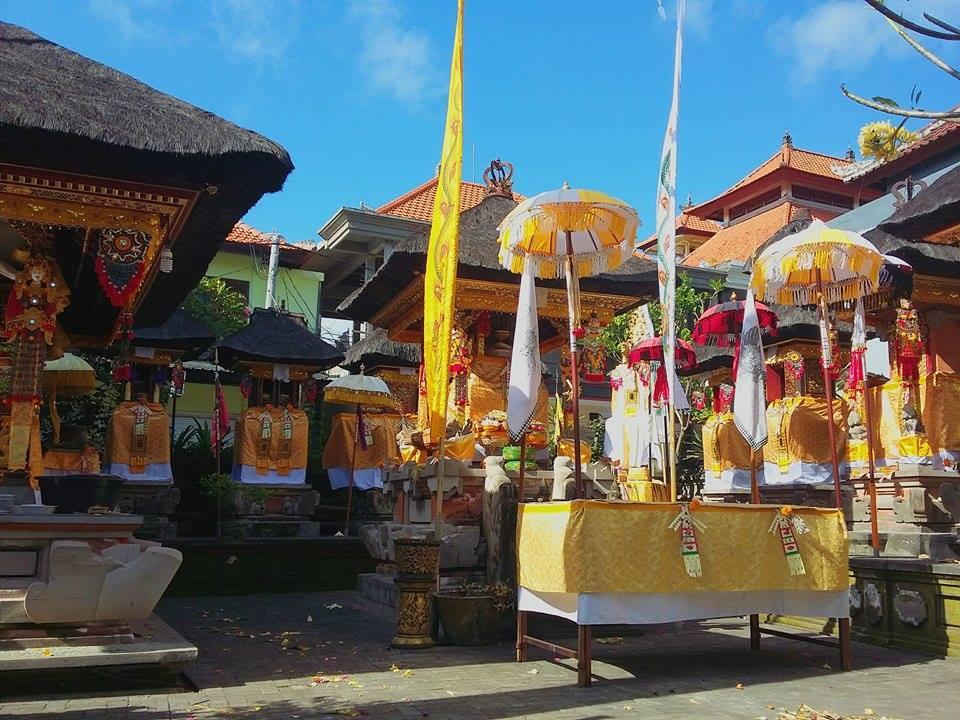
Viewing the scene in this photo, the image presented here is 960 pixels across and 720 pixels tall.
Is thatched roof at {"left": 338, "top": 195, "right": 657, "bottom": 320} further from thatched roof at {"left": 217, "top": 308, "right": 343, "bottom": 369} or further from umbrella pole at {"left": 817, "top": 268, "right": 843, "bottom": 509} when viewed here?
umbrella pole at {"left": 817, "top": 268, "right": 843, "bottom": 509}

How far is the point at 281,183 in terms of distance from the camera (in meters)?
7.64

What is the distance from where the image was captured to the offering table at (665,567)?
20.0 feet

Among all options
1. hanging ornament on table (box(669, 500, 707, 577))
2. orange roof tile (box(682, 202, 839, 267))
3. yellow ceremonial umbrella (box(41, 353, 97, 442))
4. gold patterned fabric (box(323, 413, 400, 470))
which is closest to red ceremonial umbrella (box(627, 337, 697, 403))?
hanging ornament on table (box(669, 500, 707, 577))

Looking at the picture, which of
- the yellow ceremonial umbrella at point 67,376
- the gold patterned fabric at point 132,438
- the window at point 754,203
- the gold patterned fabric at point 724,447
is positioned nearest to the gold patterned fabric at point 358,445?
the gold patterned fabric at point 132,438

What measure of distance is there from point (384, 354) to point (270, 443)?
4.58 m

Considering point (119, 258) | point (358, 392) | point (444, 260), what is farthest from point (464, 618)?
point (358, 392)

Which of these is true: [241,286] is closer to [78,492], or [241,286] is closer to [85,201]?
[85,201]

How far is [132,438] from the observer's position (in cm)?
1590

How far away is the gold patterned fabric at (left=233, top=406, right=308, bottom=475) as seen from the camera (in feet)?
53.9

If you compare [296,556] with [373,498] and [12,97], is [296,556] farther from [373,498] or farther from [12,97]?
[12,97]

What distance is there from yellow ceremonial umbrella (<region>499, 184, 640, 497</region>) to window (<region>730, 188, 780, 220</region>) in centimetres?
2599

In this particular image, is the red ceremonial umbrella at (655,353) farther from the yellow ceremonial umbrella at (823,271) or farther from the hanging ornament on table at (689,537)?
the hanging ornament on table at (689,537)

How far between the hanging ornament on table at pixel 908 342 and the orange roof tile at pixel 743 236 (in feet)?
56.3

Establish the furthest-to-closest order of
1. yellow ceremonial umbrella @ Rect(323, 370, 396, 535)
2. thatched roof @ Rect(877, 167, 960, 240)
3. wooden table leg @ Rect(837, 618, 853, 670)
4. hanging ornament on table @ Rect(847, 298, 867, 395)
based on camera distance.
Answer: yellow ceremonial umbrella @ Rect(323, 370, 396, 535) → thatched roof @ Rect(877, 167, 960, 240) → hanging ornament on table @ Rect(847, 298, 867, 395) → wooden table leg @ Rect(837, 618, 853, 670)
